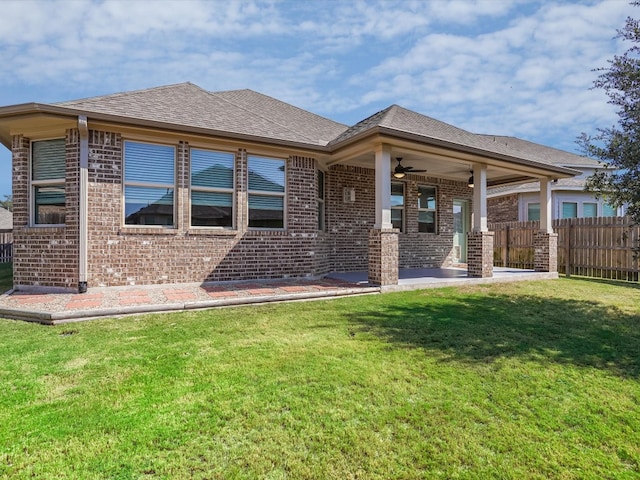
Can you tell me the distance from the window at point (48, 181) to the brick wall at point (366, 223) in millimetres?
6103

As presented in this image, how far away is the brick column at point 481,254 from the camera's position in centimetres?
873

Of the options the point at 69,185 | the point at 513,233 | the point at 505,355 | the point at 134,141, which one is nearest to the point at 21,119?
the point at 69,185

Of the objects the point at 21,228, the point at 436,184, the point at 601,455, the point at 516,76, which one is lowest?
the point at 601,455

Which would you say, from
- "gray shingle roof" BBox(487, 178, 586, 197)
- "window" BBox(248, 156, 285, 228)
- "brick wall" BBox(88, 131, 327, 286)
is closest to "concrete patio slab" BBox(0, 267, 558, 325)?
"brick wall" BBox(88, 131, 327, 286)

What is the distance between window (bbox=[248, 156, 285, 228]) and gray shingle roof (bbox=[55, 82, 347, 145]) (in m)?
0.71

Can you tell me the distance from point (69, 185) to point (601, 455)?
816 centimetres

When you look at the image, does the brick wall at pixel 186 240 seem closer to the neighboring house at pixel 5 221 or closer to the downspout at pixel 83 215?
the downspout at pixel 83 215

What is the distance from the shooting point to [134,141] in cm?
685

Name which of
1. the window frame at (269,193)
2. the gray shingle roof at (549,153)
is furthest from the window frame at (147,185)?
the gray shingle roof at (549,153)

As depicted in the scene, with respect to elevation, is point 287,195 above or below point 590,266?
above

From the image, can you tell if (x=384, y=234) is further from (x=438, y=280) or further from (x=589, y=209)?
(x=589, y=209)

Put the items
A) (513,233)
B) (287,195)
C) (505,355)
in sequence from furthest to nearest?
(513,233), (287,195), (505,355)

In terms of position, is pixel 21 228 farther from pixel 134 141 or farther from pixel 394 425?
pixel 394 425

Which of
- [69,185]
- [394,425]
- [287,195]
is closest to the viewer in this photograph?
[394,425]
